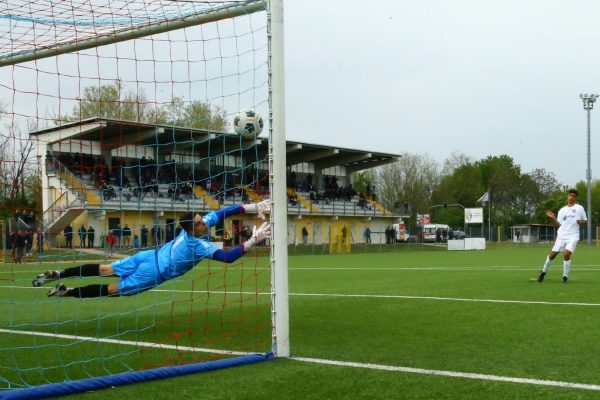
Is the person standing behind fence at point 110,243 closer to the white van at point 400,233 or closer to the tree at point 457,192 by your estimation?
the white van at point 400,233

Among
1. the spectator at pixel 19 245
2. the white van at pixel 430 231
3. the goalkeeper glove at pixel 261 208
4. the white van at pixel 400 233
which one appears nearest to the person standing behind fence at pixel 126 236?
the spectator at pixel 19 245

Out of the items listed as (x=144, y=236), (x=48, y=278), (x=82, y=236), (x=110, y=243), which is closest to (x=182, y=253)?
(x=48, y=278)

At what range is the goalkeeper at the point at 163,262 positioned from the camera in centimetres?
834

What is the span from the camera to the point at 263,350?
7.16 metres

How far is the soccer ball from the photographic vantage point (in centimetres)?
822

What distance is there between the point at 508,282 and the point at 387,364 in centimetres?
989

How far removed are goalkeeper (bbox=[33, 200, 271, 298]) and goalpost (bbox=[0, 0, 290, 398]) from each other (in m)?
0.53

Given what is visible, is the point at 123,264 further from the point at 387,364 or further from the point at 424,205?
the point at 424,205

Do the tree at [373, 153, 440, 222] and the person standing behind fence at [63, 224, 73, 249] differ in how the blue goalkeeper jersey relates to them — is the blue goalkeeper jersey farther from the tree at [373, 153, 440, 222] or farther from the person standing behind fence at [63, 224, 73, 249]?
the tree at [373, 153, 440, 222]

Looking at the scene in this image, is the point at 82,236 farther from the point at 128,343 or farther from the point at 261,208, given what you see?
the point at 261,208

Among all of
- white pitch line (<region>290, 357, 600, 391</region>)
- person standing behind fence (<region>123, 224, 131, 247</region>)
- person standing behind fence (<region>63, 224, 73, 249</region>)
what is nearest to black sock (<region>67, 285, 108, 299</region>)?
person standing behind fence (<region>63, 224, 73, 249</region>)

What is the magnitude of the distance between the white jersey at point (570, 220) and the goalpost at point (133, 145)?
7678 mm

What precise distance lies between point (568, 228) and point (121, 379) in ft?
39.0

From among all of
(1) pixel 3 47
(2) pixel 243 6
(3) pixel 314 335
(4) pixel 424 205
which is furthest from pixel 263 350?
(4) pixel 424 205
